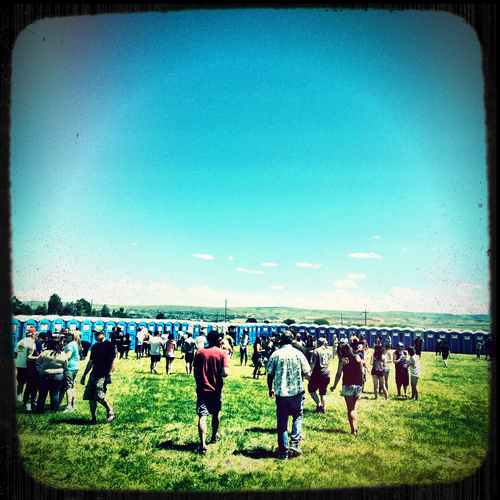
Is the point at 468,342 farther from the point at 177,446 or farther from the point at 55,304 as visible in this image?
the point at 55,304

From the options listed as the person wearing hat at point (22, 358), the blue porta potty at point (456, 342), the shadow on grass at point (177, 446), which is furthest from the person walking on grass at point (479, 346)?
the person wearing hat at point (22, 358)

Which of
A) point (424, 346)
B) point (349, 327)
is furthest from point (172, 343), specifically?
point (424, 346)

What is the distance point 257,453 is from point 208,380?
5.43 feet

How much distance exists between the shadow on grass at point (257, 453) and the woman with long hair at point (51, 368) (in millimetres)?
4921

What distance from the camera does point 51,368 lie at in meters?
8.42

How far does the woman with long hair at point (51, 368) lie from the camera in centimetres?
841

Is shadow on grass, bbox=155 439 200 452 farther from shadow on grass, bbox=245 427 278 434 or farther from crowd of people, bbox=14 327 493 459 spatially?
shadow on grass, bbox=245 427 278 434

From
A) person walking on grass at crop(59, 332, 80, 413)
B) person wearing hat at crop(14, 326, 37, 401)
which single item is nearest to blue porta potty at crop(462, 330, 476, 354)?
person walking on grass at crop(59, 332, 80, 413)

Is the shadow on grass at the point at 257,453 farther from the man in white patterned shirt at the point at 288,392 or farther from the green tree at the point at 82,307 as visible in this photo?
the green tree at the point at 82,307

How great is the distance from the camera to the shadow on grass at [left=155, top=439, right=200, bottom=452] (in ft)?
21.9

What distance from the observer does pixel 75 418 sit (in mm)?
8367

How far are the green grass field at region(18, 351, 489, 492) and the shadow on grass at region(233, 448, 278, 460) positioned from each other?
0.06 feet

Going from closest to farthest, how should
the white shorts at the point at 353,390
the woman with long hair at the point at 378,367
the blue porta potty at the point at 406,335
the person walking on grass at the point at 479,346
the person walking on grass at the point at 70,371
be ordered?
the white shorts at the point at 353,390 → the person walking on grass at the point at 70,371 → the woman with long hair at the point at 378,367 → the person walking on grass at the point at 479,346 → the blue porta potty at the point at 406,335

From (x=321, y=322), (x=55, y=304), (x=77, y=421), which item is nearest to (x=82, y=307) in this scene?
(x=55, y=304)
